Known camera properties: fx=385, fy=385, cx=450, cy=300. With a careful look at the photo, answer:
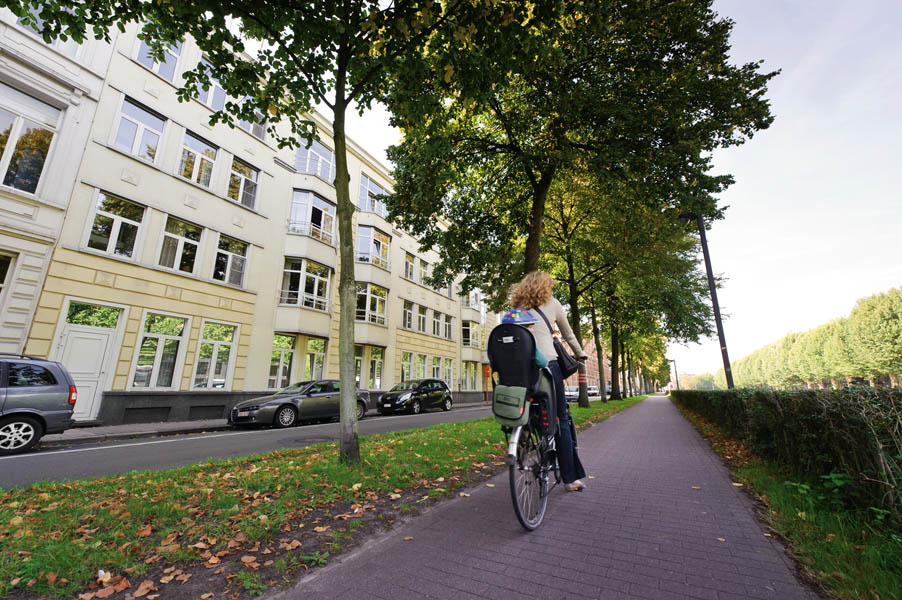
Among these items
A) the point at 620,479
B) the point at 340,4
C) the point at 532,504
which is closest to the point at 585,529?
the point at 532,504

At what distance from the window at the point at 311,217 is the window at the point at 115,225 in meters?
6.18

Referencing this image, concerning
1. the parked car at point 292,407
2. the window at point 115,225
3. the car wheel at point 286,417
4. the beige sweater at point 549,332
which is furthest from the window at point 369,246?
the beige sweater at point 549,332

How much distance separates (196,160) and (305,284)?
256 inches

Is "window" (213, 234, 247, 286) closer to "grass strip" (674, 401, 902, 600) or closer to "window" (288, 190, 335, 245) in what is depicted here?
"window" (288, 190, 335, 245)

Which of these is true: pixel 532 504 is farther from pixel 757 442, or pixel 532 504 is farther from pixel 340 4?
pixel 340 4

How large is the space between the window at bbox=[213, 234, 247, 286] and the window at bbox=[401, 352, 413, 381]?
11.5 metres

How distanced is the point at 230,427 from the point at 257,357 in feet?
16.2

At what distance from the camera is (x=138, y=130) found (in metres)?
13.5

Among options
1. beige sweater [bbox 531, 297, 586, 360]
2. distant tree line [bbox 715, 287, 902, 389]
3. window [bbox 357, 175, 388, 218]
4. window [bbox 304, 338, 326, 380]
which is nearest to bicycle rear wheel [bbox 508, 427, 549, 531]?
beige sweater [bbox 531, 297, 586, 360]

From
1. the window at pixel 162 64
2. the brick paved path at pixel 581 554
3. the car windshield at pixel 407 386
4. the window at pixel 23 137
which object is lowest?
the brick paved path at pixel 581 554

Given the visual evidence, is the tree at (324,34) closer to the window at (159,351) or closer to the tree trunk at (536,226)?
the tree trunk at (536,226)

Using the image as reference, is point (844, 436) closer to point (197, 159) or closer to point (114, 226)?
point (114, 226)

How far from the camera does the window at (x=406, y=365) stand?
24938mm

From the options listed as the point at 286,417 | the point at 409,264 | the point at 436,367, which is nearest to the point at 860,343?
the point at 436,367
